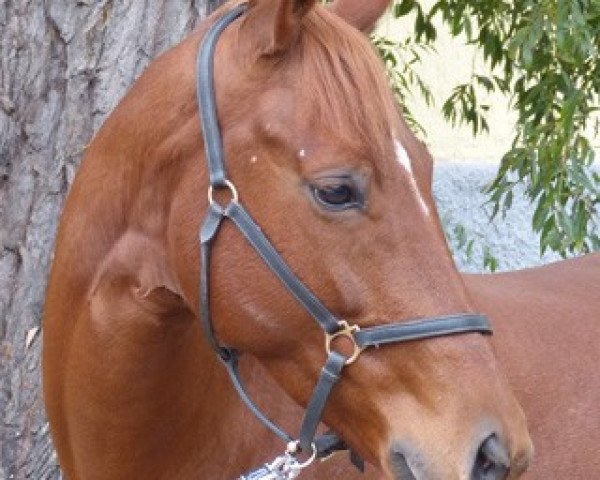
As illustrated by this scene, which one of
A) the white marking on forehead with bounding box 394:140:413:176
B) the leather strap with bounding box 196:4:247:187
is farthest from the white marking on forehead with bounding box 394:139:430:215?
the leather strap with bounding box 196:4:247:187

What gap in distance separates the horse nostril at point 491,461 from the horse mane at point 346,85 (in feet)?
1.54

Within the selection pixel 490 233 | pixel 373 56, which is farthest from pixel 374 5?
pixel 490 233

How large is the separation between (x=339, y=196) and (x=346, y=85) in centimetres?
18

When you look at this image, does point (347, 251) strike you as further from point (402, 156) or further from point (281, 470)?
point (281, 470)

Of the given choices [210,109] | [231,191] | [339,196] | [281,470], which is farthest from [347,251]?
[281,470]

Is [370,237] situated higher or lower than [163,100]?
lower

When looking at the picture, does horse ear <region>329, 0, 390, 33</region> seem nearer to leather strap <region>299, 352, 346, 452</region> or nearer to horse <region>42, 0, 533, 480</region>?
horse <region>42, 0, 533, 480</region>

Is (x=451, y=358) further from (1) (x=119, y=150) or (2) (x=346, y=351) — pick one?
(1) (x=119, y=150)

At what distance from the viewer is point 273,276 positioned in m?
1.99

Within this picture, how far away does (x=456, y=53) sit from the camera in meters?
8.47

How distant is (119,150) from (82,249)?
0.20 meters

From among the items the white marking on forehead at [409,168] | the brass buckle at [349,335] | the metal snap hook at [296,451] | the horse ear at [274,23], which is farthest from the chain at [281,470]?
the horse ear at [274,23]

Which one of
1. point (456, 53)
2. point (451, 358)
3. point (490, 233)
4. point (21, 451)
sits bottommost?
point (490, 233)

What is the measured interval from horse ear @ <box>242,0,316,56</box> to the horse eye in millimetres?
250
